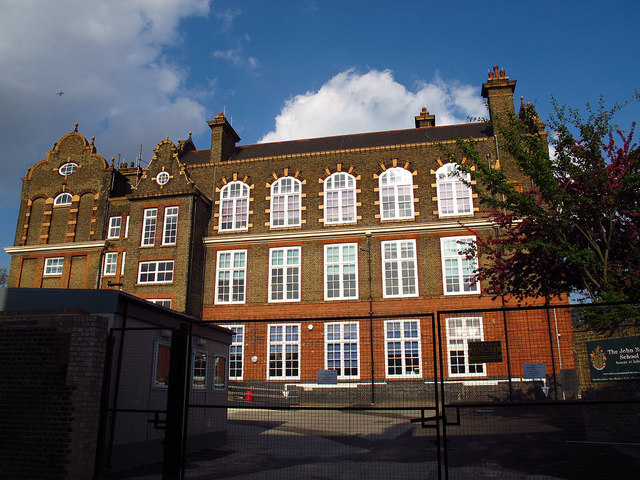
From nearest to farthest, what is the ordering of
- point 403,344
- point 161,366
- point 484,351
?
point 484,351 → point 161,366 → point 403,344

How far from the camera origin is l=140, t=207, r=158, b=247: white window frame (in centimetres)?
2911

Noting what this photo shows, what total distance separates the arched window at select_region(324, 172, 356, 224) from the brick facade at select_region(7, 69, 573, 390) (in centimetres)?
7

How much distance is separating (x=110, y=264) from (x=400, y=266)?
59.6 ft

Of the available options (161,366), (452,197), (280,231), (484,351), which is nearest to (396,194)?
(452,197)

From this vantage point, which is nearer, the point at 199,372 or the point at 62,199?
the point at 199,372

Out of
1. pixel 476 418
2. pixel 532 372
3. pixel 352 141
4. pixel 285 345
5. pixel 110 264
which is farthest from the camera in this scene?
pixel 352 141

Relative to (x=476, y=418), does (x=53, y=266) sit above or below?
above

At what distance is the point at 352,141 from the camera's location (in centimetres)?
3375

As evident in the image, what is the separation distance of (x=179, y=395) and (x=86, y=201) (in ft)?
93.0

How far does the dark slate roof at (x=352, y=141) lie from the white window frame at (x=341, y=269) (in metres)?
7.99

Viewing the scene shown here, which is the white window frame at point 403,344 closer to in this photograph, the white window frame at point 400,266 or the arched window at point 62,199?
the white window frame at point 400,266

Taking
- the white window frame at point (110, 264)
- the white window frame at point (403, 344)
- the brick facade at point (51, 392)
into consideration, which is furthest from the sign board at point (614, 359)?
the white window frame at point (110, 264)

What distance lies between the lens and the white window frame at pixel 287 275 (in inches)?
1088

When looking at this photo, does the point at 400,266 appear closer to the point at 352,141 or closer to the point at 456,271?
the point at 456,271
